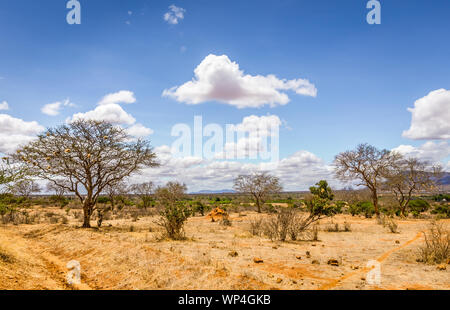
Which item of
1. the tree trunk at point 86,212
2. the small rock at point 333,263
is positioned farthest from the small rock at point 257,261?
the tree trunk at point 86,212

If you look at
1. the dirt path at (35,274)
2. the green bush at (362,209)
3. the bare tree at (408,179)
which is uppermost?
the bare tree at (408,179)

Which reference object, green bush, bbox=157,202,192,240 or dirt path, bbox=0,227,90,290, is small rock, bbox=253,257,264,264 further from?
green bush, bbox=157,202,192,240

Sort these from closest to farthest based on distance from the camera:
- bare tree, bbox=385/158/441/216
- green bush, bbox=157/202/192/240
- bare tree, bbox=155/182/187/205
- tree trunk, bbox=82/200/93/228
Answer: green bush, bbox=157/202/192/240 < tree trunk, bbox=82/200/93/228 < bare tree, bbox=385/158/441/216 < bare tree, bbox=155/182/187/205

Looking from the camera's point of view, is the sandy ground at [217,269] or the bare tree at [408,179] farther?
the bare tree at [408,179]

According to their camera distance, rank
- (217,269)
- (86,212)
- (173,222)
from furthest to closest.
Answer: (86,212)
(173,222)
(217,269)

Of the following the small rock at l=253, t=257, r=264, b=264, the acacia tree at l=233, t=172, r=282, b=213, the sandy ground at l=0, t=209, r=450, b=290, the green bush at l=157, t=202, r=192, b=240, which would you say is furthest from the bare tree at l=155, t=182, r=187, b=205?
the small rock at l=253, t=257, r=264, b=264

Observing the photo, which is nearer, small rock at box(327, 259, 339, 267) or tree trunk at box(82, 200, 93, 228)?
small rock at box(327, 259, 339, 267)

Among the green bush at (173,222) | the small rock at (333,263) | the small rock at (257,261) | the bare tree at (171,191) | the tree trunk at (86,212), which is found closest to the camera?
the small rock at (333,263)

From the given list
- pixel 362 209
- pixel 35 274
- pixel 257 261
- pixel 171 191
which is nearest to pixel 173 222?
pixel 257 261

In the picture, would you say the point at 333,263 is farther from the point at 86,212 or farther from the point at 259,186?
the point at 259,186

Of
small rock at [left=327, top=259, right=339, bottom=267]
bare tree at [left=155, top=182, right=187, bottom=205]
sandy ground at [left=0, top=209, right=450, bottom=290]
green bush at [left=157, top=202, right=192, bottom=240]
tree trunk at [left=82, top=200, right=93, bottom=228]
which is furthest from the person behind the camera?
bare tree at [left=155, top=182, right=187, bottom=205]

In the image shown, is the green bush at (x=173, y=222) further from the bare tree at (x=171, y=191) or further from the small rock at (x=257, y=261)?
the bare tree at (x=171, y=191)
